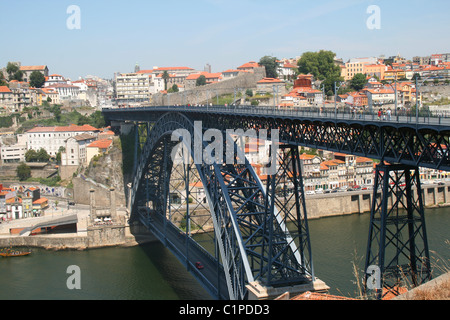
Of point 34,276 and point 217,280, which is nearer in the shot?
point 217,280

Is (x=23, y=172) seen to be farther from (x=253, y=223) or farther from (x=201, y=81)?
(x=253, y=223)

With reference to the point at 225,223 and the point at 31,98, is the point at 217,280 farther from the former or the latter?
the point at 31,98

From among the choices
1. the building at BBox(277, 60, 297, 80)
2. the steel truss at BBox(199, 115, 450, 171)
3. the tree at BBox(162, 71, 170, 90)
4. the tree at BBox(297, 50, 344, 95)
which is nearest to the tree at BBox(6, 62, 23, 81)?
the tree at BBox(162, 71, 170, 90)

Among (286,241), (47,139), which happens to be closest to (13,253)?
(286,241)

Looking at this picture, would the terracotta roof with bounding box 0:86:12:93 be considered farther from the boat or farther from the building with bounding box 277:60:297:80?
the building with bounding box 277:60:297:80
